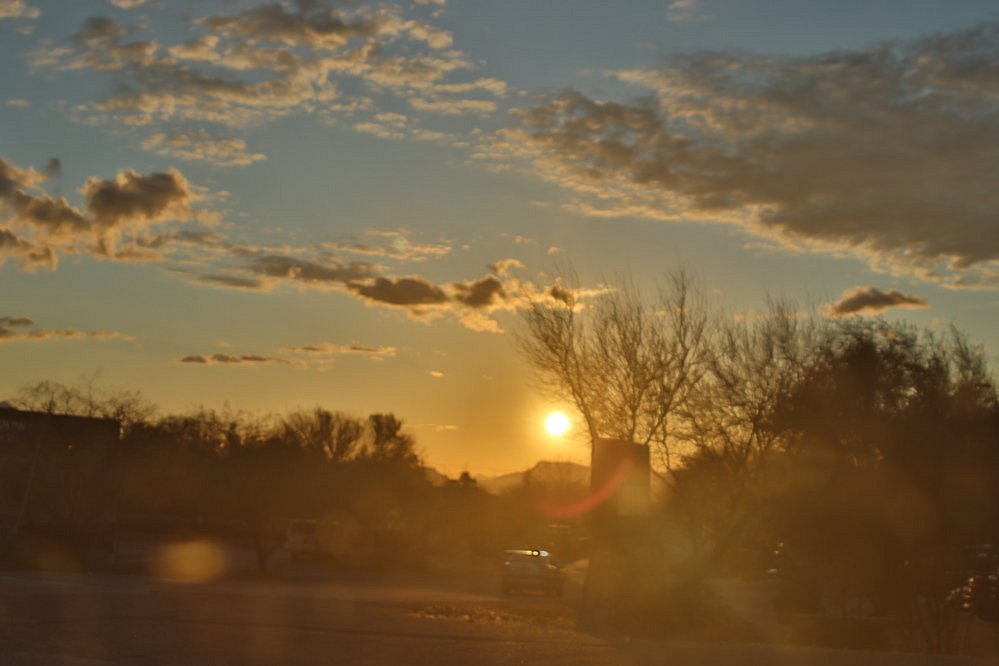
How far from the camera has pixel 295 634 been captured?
60.2ft

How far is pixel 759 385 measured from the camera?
100 ft

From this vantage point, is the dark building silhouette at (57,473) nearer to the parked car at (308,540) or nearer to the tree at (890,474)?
the parked car at (308,540)

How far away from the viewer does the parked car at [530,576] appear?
127 ft

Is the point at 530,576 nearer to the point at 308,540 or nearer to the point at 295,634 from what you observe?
the point at 308,540

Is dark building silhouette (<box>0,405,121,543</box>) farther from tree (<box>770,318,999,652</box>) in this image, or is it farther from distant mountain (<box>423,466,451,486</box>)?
distant mountain (<box>423,466,451,486</box>)

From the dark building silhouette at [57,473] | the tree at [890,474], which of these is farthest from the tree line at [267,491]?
the tree at [890,474]

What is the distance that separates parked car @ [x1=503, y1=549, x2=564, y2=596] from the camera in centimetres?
3856

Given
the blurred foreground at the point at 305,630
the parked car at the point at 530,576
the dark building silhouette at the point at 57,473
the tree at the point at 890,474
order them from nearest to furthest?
1. the blurred foreground at the point at 305,630
2. the tree at the point at 890,474
3. the parked car at the point at 530,576
4. the dark building silhouette at the point at 57,473

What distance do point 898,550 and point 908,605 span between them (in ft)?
5.65

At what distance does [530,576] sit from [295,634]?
21.0 m

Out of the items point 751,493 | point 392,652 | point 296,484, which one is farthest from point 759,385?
point 296,484

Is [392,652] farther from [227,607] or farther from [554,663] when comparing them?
[227,607]

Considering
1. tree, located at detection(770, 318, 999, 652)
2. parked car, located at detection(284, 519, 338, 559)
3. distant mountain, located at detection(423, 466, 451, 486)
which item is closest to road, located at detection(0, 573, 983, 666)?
tree, located at detection(770, 318, 999, 652)

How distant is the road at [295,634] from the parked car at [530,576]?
30.3ft
